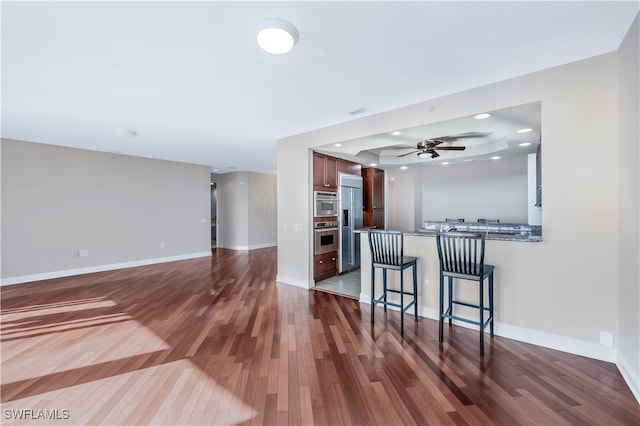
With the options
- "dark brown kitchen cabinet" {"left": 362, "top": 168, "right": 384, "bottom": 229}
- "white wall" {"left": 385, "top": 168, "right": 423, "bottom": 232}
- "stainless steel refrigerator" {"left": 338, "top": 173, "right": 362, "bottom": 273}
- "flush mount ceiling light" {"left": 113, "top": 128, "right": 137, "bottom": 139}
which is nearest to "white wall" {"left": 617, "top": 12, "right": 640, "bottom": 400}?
"stainless steel refrigerator" {"left": 338, "top": 173, "right": 362, "bottom": 273}

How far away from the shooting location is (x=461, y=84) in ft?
9.18

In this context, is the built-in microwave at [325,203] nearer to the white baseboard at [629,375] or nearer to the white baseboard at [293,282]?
the white baseboard at [293,282]

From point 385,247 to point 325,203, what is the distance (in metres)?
1.94

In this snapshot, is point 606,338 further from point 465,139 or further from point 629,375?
point 465,139

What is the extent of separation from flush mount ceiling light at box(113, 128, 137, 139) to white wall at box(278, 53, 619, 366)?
4.90 m

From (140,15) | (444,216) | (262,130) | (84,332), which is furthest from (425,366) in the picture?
(444,216)

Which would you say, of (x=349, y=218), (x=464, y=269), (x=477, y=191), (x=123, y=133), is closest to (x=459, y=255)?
(x=464, y=269)

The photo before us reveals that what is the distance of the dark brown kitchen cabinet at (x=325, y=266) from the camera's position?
4745 mm

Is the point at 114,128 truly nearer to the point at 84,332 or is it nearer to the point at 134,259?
the point at 84,332

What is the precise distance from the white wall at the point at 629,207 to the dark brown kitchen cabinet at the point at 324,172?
3.56 metres

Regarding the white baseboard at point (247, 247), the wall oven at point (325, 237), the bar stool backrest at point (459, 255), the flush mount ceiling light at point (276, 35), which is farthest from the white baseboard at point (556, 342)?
the white baseboard at point (247, 247)

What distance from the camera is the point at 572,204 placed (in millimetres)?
2398

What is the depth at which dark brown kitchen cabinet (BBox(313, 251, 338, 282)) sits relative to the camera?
4745 millimetres

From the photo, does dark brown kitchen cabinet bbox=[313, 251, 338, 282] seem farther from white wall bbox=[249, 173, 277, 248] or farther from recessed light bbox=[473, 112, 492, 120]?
white wall bbox=[249, 173, 277, 248]
